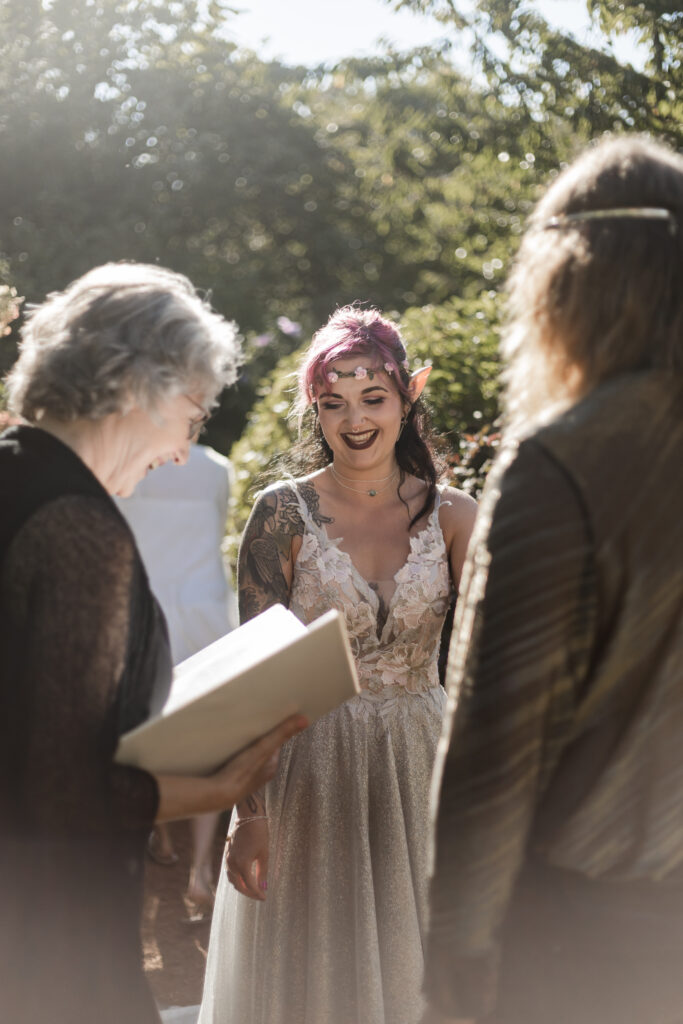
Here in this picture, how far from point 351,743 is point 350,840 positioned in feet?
0.85

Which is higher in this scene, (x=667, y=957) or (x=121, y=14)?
(x=121, y=14)

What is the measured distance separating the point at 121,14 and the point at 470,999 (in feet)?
52.6

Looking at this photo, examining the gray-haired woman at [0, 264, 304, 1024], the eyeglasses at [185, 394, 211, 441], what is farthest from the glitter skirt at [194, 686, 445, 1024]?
the eyeglasses at [185, 394, 211, 441]

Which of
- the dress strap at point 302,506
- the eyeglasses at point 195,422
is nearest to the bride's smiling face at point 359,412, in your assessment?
the dress strap at point 302,506

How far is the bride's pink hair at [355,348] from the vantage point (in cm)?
308

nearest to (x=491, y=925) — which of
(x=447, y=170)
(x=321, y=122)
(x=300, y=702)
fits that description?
(x=300, y=702)

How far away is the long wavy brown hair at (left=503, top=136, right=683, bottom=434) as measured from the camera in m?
1.52

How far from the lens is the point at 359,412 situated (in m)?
3.04

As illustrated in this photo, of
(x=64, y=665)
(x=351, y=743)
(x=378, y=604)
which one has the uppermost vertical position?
(x=64, y=665)

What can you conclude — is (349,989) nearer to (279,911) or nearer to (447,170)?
(279,911)

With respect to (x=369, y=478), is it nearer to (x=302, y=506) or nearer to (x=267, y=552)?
(x=302, y=506)

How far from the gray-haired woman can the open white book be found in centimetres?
3

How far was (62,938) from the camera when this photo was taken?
66.8 inches

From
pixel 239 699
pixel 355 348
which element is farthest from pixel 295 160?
pixel 239 699
